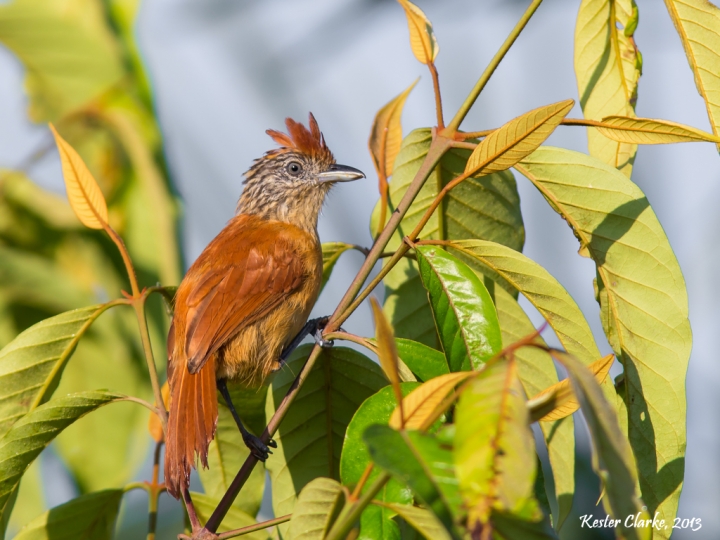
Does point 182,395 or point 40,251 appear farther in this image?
point 40,251

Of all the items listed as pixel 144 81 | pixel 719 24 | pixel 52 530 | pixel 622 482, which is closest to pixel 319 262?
pixel 144 81

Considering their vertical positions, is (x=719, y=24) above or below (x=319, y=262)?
above

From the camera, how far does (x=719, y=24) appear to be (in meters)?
1.97

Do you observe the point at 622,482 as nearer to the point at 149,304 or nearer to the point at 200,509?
the point at 200,509

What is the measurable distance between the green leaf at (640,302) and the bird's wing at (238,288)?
1443 mm

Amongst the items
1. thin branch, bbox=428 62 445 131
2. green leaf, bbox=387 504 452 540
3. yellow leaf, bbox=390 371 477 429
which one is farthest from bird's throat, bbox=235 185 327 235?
yellow leaf, bbox=390 371 477 429

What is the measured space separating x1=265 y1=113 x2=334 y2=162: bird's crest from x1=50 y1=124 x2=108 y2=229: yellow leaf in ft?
6.35

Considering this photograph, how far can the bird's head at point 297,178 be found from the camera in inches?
162

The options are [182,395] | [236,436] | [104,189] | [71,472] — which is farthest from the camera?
[104,189]

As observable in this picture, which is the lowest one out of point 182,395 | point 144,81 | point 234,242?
point 182,395

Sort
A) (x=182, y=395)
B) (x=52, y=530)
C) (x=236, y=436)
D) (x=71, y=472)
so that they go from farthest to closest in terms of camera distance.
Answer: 1. (x=71, y=472)
2. (x=236, y=436)
3. (x=182, y=395)
4. (x=52, y=530)

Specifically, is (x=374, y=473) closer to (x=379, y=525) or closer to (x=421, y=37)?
(x=379, y=525)

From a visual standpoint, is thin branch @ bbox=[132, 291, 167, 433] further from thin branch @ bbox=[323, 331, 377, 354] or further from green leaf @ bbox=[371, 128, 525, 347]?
green leaf @ bbox=[371, 128, 525, 347]

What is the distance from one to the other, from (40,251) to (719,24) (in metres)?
3.05
